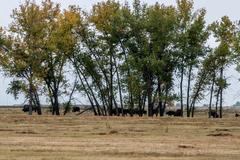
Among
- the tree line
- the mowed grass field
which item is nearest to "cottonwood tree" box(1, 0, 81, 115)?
the tree line

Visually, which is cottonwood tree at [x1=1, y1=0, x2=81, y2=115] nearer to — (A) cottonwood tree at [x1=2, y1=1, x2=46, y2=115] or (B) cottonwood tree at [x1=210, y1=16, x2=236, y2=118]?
(A) cottonwood tree at [x1=2, y1=1, x2=46, y2=115]

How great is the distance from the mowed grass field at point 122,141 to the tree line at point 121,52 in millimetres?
21620

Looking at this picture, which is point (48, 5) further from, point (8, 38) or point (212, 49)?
point (212, 49)

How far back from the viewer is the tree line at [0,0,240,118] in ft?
252

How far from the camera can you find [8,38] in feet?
263

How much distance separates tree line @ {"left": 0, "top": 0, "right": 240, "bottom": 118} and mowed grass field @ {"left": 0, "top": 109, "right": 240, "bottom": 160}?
21.6m

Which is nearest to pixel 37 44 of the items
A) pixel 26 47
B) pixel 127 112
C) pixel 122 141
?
pixel 26 47

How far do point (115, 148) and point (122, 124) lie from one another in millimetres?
20693

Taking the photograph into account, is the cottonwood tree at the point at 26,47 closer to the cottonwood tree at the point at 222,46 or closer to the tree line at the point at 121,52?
the tree line at the point at 121,52

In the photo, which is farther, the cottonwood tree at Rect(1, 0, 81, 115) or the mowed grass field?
the cottonwood tree at Rect(1, 0, 81, 115)

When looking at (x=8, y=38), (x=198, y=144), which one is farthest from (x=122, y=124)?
(x=8, y=38)

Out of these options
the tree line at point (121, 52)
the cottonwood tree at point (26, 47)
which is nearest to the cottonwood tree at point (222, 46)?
the tree line at point (121, 52)

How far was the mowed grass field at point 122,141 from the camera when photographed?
2922cm

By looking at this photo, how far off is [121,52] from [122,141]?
43.0m
